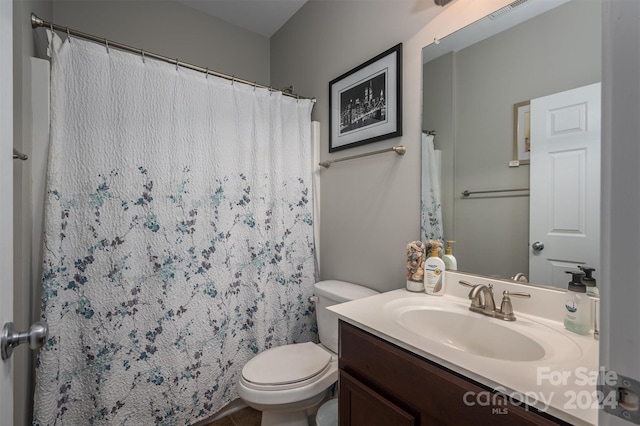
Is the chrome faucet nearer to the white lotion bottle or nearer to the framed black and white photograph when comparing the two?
the white lotion bottle

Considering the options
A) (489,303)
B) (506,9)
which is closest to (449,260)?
(489,303)

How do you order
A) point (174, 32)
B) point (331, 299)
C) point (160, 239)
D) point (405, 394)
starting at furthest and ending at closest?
point (174, 32)
point (331, 299)
point (160, 239)
point (405, 394)

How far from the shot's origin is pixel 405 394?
814mm

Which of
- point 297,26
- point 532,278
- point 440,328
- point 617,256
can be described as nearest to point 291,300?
point 440,328

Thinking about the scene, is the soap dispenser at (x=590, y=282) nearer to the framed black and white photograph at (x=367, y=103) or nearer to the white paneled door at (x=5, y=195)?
the framed black and white photograph at (x=367, y=103)

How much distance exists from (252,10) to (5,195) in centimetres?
211

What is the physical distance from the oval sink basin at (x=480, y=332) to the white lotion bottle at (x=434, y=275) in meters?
0.05

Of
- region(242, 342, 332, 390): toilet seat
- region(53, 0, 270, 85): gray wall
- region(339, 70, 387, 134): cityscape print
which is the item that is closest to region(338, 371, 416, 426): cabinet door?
region(242, 342, 332, 390): toilet seat

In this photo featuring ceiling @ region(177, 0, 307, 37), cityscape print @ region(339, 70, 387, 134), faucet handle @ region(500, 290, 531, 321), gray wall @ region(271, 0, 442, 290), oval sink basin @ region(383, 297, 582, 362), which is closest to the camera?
oval sink basin @ region(383, 297, 582, 362)

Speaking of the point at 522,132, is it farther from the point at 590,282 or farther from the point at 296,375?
the point at 296,375

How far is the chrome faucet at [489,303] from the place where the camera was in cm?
98

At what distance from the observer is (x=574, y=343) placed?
0.80 m

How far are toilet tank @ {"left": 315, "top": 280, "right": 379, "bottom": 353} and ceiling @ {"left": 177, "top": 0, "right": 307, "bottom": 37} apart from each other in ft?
6.50

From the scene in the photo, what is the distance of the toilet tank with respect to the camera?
5.02ft
